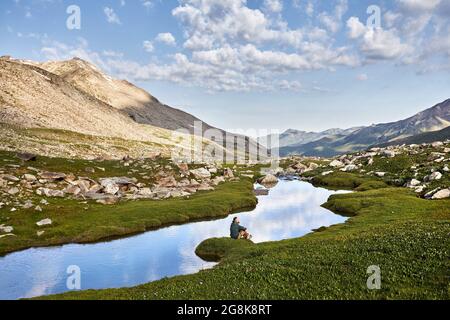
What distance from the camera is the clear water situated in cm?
3544

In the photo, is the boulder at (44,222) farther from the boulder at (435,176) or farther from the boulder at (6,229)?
the boulder at (435,176)

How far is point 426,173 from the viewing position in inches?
3327

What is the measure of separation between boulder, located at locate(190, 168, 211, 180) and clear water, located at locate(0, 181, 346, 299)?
3119 centimetres

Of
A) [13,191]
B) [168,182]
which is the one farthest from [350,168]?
[13,191]

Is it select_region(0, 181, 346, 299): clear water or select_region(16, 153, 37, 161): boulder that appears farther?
select_region(16, 153, 37, 161): boulder

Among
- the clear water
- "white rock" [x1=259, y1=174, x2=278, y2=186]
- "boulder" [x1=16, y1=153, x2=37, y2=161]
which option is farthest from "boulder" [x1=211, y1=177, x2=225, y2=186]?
"boulder" [x1=16, y1=153, x2=37, y2=161]

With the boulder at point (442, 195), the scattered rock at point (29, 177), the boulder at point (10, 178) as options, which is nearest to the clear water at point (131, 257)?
the boulder at point (442, 195)

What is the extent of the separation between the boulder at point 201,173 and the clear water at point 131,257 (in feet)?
102

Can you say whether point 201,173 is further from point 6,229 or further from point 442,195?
point 6,229

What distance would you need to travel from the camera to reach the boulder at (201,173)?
9881cm

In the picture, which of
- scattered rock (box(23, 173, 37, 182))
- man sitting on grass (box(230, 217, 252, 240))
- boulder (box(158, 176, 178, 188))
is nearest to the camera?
man sitting on grass (box(230, 217, 252, 240))

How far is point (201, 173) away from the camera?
334 ft

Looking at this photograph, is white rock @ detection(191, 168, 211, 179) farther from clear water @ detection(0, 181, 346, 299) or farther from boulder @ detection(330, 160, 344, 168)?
boulder @ detection(330, 160, 344, 168)
